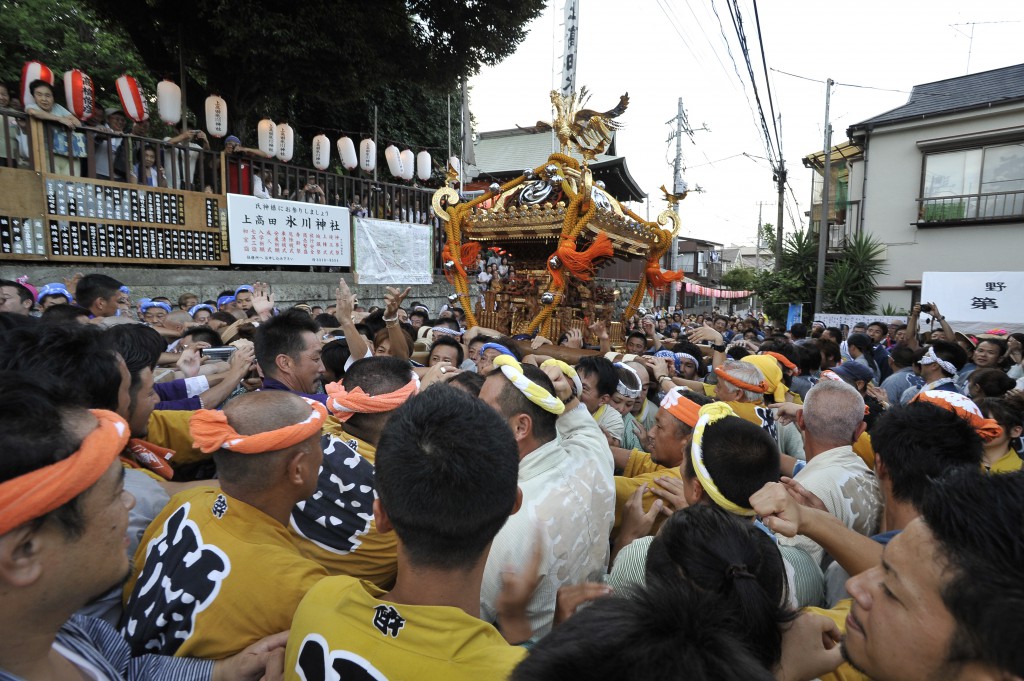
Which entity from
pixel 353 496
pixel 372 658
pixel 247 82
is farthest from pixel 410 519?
pixel 247 82

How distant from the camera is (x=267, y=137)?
34.1 ft

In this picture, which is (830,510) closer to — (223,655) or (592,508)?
(592,508)

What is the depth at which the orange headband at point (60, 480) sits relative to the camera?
893 mm

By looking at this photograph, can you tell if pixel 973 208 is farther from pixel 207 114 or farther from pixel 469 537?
pixel 207 114

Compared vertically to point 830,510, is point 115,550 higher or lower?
higher

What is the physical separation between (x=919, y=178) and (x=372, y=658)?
1897 centimetres

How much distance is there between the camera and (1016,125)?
13.4 meters

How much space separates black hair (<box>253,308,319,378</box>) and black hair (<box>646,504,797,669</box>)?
2.28m

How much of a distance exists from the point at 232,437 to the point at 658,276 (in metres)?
5.92

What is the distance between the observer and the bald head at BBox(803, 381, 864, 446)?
8.32 feet

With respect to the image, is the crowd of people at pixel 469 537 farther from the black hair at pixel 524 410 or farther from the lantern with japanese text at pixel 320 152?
the lantern with japanese text at pixel 320 152

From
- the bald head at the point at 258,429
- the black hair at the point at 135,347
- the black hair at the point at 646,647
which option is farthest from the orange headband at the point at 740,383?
the black hair at the point at 135,347

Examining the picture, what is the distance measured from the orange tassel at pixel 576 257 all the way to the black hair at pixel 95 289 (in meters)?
4.00

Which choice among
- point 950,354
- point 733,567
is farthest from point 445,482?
point 950,354
